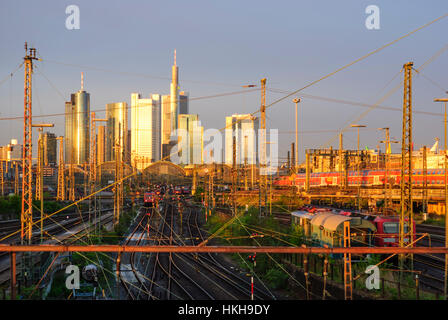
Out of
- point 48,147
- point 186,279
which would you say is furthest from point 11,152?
point 186,279

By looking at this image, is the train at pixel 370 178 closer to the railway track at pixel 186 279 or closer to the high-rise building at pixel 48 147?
the railway track at pixel 186 279

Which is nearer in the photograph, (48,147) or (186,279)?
(186,279)

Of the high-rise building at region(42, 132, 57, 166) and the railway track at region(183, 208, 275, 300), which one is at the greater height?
the high-rise building at region(42, 132, 57, 166)

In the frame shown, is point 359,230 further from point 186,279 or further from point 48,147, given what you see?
point 48,147

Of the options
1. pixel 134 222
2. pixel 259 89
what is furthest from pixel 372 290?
pixel 134 222

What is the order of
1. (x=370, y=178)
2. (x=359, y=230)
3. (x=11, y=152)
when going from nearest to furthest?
(x=359, y=230), (x=370, y=178), (x=11, y=152)

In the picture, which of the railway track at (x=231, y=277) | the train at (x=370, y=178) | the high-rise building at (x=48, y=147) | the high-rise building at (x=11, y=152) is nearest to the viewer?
the railway track at (x=231, y=277)

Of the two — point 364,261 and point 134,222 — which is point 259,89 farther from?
point 134,222

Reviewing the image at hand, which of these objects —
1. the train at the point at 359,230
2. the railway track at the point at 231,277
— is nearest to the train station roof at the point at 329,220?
the train at the point at 359,230

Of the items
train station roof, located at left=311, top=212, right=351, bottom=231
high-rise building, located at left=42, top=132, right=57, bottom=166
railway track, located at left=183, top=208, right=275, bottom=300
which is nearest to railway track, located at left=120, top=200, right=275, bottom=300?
railway track, located at left=183, top=208, right=275, bottom=300

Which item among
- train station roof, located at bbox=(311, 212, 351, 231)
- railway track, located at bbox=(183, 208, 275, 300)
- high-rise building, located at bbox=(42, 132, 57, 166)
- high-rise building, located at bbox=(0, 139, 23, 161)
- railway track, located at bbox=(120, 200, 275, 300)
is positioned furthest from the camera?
high-rise building, located at bbox=(0, 139, 23, 161)

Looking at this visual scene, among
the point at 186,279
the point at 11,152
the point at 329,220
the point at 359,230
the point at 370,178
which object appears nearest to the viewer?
the point at 186,279

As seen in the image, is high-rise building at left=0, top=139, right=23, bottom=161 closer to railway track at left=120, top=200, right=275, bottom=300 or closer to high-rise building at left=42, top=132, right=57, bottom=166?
high-rise building at left=42, top=132, right=57, bottom=166

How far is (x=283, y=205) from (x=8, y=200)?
97.7ft
